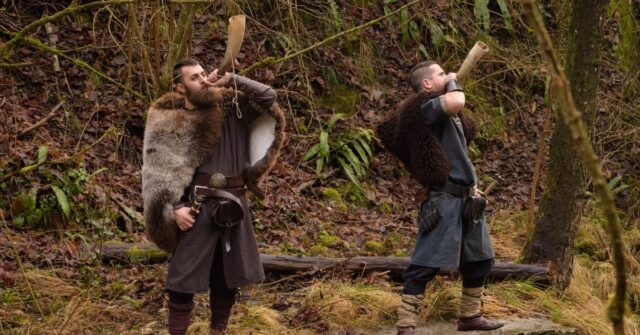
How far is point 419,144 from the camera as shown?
5.06 metres

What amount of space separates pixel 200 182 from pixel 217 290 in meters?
0.67

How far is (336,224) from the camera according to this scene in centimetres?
899

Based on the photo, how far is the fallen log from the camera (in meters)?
6.66

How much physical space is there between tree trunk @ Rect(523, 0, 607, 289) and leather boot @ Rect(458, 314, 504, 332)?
146cm

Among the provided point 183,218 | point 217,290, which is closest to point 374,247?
point 217,290

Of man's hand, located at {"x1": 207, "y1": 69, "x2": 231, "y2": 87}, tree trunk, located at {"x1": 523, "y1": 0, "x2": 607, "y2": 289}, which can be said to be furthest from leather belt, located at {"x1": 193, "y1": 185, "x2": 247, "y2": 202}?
tree trunk, located at {"x1": 523, "y1": 0, "x2": 607, "y2": 289}

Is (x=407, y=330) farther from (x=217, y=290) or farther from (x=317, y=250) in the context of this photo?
(x=317, y=250)

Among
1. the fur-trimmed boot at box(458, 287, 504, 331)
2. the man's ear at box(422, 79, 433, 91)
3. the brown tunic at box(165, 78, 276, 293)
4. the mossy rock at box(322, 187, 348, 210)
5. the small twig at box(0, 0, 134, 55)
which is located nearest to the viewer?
the small twig at box(0, 0, 134, 55)

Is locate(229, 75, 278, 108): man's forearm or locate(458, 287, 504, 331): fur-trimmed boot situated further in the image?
locate(458, 287, 504, 331): fur-trimmed boot

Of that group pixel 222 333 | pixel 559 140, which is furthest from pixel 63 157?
pixel 559 140

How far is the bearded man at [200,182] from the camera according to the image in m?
4.64

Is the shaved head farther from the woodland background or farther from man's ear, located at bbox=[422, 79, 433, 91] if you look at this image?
the woodland background

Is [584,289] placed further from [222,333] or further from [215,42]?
[215,42]

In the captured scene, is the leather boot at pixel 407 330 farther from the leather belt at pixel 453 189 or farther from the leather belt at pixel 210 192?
the leather belt at pixel 210 192
